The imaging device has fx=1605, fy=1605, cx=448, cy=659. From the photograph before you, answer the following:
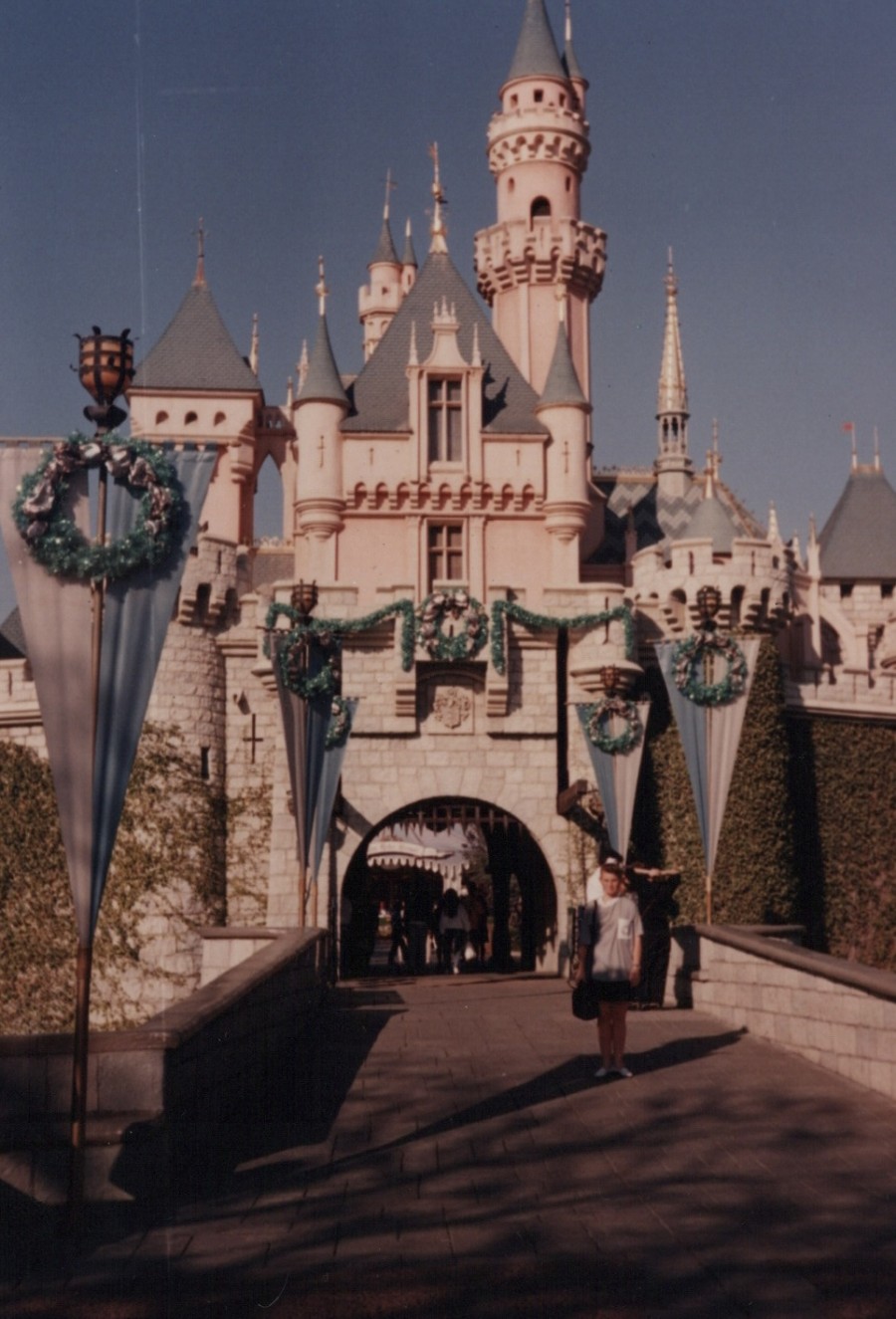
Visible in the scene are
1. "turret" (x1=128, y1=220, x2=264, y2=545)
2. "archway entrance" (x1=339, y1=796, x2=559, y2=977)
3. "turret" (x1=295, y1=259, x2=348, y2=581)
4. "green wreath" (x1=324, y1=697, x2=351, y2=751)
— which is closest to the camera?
"green wreath" (x1=324, y1=697, x2=351, y2=751)

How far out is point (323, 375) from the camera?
96.2 ft

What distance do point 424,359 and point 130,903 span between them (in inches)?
495

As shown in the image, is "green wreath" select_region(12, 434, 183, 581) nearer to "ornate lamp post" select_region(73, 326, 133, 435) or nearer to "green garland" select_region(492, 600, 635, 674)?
"ornate lamp post" select_region(73, 326, 133, 435)

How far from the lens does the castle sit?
21922 mm

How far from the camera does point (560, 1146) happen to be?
26.1ft

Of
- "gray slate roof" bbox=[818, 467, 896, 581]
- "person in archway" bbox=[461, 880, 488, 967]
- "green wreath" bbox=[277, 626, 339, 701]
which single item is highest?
"gray slate roof" bbox=[818, 467, 896, 581]

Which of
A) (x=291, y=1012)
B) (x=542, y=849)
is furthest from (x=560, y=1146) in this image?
(x=542, y=849)

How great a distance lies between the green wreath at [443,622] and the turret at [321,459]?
7714mm

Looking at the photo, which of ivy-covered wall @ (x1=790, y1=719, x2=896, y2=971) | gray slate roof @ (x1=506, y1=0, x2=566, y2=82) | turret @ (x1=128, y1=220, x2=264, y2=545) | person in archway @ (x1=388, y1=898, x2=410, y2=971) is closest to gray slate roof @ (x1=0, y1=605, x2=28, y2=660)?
turret @ (x1=128, y1=220, x2=264, y2=545)

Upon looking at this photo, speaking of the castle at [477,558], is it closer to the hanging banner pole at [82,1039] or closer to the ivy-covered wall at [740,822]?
the ivy-covered wall at [740,822]

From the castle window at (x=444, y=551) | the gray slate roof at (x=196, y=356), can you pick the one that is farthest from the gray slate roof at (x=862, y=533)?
the gray slate roof at (x=196, y=356)

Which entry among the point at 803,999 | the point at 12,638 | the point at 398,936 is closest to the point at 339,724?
the point at 398,936

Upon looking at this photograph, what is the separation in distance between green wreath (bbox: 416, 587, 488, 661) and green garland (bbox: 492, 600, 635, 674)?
18 centimetres

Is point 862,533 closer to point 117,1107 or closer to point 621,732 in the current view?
point 621,732
